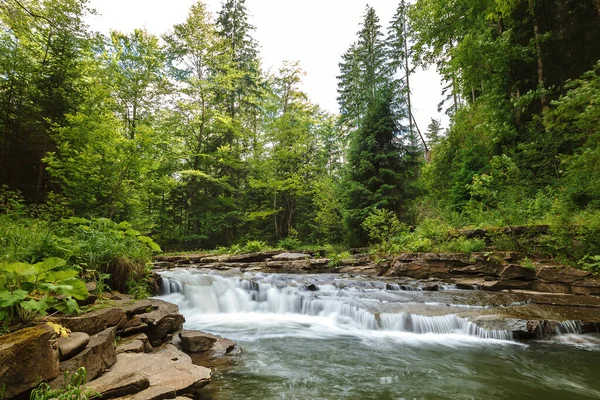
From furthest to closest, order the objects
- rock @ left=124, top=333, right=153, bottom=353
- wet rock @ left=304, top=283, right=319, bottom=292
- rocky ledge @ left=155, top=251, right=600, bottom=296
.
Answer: wet rock @ left=304, top=283, right=319, bottom=292
rocky ledge @ left=155, top=251, right=600, bottom=296
rock @ left=124, top=333, right=153, bottom=353

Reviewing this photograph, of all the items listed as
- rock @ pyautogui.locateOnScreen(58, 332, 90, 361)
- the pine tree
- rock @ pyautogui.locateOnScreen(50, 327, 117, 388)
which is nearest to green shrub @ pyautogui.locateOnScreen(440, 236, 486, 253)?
the pine tree

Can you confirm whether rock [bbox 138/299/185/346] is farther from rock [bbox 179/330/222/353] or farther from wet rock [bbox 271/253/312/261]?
wet rock [bbox 271/253/312/261]

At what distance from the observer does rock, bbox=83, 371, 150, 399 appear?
7.68 feet

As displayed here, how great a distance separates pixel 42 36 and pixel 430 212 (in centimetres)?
1904

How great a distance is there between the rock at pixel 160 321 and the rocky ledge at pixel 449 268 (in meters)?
7.88

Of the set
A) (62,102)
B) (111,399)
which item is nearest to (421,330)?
(111,399)

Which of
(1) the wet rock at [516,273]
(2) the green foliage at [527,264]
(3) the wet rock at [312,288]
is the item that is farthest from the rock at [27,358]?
(2) the green foliage at [527,264]

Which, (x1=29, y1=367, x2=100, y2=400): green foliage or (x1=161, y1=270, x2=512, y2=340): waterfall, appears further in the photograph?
(x1=161, y1=270, x2=512, y2=340): waterfall

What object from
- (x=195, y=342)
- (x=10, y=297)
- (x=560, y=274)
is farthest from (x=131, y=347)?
(x=560, y=274)

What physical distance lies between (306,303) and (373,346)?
9.15 feet

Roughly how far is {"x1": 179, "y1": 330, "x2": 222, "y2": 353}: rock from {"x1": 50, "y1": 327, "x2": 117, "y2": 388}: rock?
146 centimetres

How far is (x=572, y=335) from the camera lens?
17.0ft

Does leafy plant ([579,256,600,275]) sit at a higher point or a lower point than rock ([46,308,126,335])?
higher

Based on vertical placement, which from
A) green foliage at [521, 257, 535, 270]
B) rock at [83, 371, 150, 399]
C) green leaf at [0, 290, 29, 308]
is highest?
green leaf at [0, 290, 29, 308]
